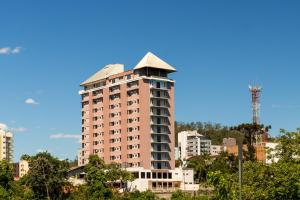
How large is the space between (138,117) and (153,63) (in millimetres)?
12776

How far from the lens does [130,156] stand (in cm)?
12850

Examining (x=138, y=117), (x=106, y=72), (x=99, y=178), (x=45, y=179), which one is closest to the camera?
(x=45, y=179)

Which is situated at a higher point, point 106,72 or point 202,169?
point 106,72

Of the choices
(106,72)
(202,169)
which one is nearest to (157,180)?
(202,169)

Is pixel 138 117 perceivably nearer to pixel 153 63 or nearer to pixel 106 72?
pixel 153 63

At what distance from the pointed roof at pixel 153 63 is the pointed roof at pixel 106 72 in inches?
450

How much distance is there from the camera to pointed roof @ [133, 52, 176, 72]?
422ft

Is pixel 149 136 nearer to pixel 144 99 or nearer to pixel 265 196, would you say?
pixel 144 99

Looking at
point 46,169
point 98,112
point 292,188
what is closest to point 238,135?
point 292,188

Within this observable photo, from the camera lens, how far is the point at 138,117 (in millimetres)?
127438

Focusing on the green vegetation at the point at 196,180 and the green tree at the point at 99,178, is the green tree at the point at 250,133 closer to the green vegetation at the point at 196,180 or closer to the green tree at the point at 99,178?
the green vegetation at the point at 196,180

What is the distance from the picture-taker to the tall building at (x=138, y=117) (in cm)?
12625

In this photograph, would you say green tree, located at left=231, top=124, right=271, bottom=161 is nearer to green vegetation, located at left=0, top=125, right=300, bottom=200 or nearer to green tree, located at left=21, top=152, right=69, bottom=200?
green vegetation, located at left=0, top=125, right=300, bottom=200

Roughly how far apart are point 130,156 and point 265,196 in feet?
307
